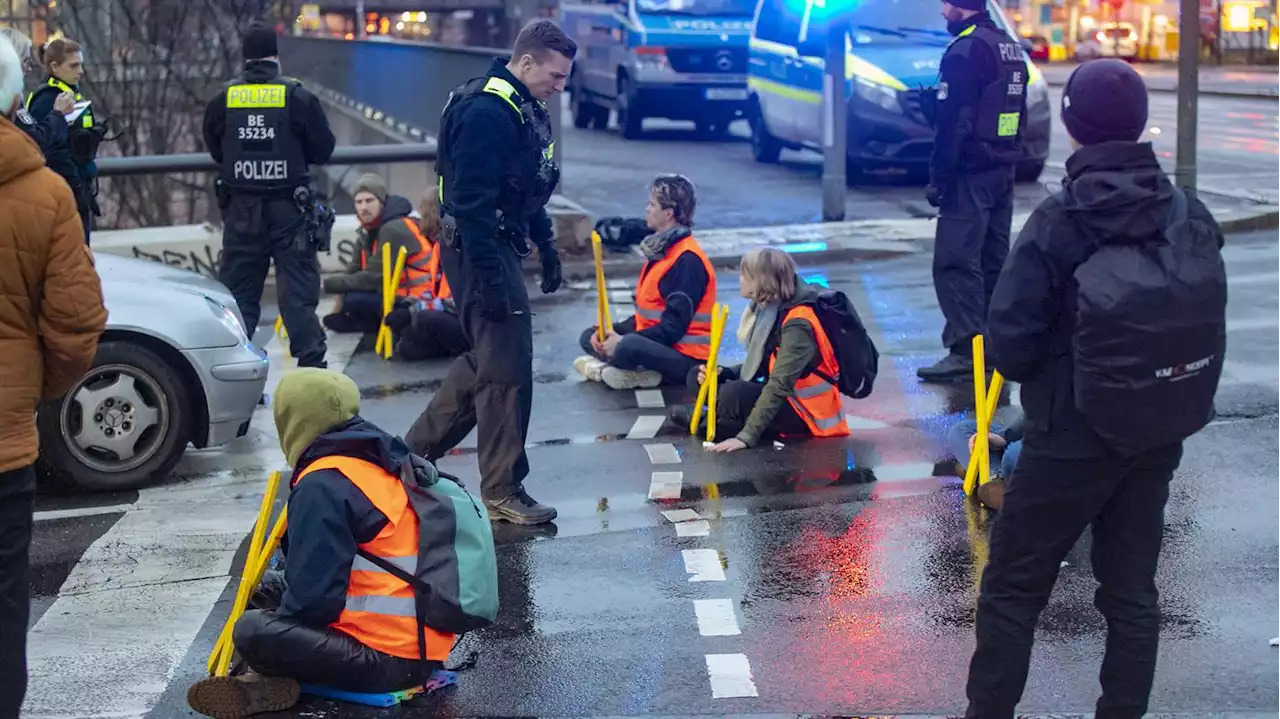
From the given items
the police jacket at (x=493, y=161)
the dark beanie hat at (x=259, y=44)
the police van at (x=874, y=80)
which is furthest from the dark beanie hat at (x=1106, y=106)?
the police van at (x=874, y=80)

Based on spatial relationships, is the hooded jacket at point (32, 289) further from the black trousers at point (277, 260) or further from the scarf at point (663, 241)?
the black trousers at point (277, 260)

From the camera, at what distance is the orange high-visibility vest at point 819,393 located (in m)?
7.76

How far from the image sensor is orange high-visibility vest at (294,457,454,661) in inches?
186

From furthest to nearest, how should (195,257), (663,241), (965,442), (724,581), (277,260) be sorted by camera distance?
(195,257) → (277,260) → (663,241) → (965,442) → (724,581)

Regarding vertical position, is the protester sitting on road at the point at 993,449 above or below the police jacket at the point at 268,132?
below

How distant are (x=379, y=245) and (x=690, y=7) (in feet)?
41.8

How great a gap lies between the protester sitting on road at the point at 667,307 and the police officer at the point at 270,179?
167 centimetres

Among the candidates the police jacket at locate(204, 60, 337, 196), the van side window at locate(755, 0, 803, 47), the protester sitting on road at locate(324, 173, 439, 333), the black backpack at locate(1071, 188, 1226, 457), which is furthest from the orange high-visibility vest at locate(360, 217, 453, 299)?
the van side window at locate(755, 0, 803, 47)

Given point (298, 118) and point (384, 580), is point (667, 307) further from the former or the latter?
point (384, 580)

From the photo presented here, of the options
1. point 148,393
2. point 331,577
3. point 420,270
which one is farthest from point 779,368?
point 420,270

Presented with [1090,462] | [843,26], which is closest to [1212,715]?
[1090,462]

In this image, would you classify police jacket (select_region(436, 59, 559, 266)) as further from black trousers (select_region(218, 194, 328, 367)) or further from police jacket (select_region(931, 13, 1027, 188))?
police jacket (select_region(931, 13, 1027, 188))

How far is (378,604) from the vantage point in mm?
4770

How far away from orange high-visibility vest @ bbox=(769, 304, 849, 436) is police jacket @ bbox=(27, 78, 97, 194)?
442 centimetres
